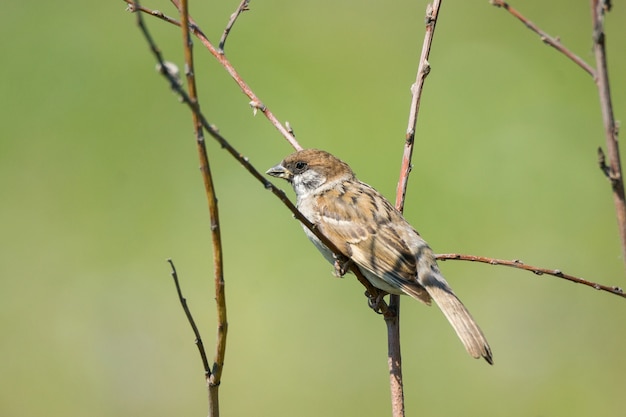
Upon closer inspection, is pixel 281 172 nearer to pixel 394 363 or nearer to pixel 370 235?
pixel 370 235

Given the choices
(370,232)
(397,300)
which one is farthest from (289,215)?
(397,300)

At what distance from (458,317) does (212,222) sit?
4.27ft

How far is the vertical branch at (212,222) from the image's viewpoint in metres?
1.53

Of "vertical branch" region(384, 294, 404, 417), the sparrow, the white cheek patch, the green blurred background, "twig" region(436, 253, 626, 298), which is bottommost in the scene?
"vertical branch" region(384, 294, 404, 417)

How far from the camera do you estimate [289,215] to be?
237 inches

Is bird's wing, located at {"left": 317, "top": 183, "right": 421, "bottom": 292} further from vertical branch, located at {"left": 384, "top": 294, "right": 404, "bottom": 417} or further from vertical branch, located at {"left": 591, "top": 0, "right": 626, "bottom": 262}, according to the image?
vertical branch, located at {"left": 591, "top": 0, "right": 626, "bottom": 262}

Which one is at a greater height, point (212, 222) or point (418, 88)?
point (418, 88)

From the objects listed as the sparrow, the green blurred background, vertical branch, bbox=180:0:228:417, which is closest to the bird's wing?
the sparrow

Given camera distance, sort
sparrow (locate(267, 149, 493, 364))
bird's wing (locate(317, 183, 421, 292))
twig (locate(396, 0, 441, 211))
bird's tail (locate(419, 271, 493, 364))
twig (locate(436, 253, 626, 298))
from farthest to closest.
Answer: bird's wing (locate(317, 183, 421, 292)), sparrow (locate(267, 149, 493, 364)), bird's tail (locate(419, 271, 493, 364)), twig (locate(396, 0, 441, 211)), twig (locate(436, 253, 626, 298))

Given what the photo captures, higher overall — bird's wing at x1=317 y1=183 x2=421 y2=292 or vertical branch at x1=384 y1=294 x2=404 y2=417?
bird's wing at x1=317 y1=183 x2=421 y2=292

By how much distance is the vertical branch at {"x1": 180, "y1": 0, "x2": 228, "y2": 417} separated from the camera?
1.53 meters

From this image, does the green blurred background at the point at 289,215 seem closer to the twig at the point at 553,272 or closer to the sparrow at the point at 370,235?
the sparrow at the point at 370,235

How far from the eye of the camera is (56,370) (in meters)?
5.18

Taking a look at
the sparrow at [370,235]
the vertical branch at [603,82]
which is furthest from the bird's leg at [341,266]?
the vertical branch at [603,82]
